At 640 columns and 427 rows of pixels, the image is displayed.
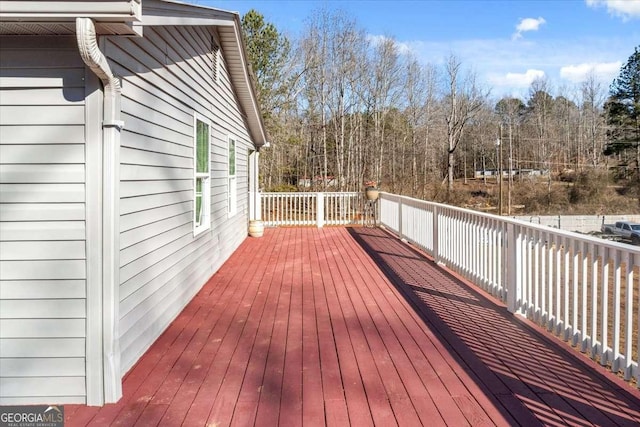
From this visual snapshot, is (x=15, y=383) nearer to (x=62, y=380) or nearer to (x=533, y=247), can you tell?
(x=62, y=380)

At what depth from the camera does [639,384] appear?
7.10 ft

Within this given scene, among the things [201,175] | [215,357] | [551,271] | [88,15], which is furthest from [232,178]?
[551,271]

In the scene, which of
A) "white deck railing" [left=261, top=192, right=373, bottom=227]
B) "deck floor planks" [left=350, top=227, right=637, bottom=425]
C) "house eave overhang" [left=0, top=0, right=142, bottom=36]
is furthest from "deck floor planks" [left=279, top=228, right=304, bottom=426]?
"white deck railing" [left=261, top=192, right=373, bottom=227]

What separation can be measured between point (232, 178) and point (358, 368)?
5.09m

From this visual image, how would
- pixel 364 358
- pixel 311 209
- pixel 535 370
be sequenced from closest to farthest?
pixel 535 370, pixel 364 358, pixel 311 209

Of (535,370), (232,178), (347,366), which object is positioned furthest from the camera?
(232,178)

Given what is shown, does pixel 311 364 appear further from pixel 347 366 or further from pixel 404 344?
pixel 404 344

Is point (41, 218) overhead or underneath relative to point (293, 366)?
overhead

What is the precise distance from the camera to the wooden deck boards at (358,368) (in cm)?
210

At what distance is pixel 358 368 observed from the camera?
8.63 ft

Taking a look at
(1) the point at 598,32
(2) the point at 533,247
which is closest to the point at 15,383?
(2) the point at 533,247

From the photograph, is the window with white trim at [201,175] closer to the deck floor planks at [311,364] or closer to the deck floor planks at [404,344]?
the deck floor planks at [311,364]

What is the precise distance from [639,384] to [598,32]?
106 feet

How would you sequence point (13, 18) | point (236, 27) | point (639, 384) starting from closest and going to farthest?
point (13, 18), point (639, 384), point (236, 27)
